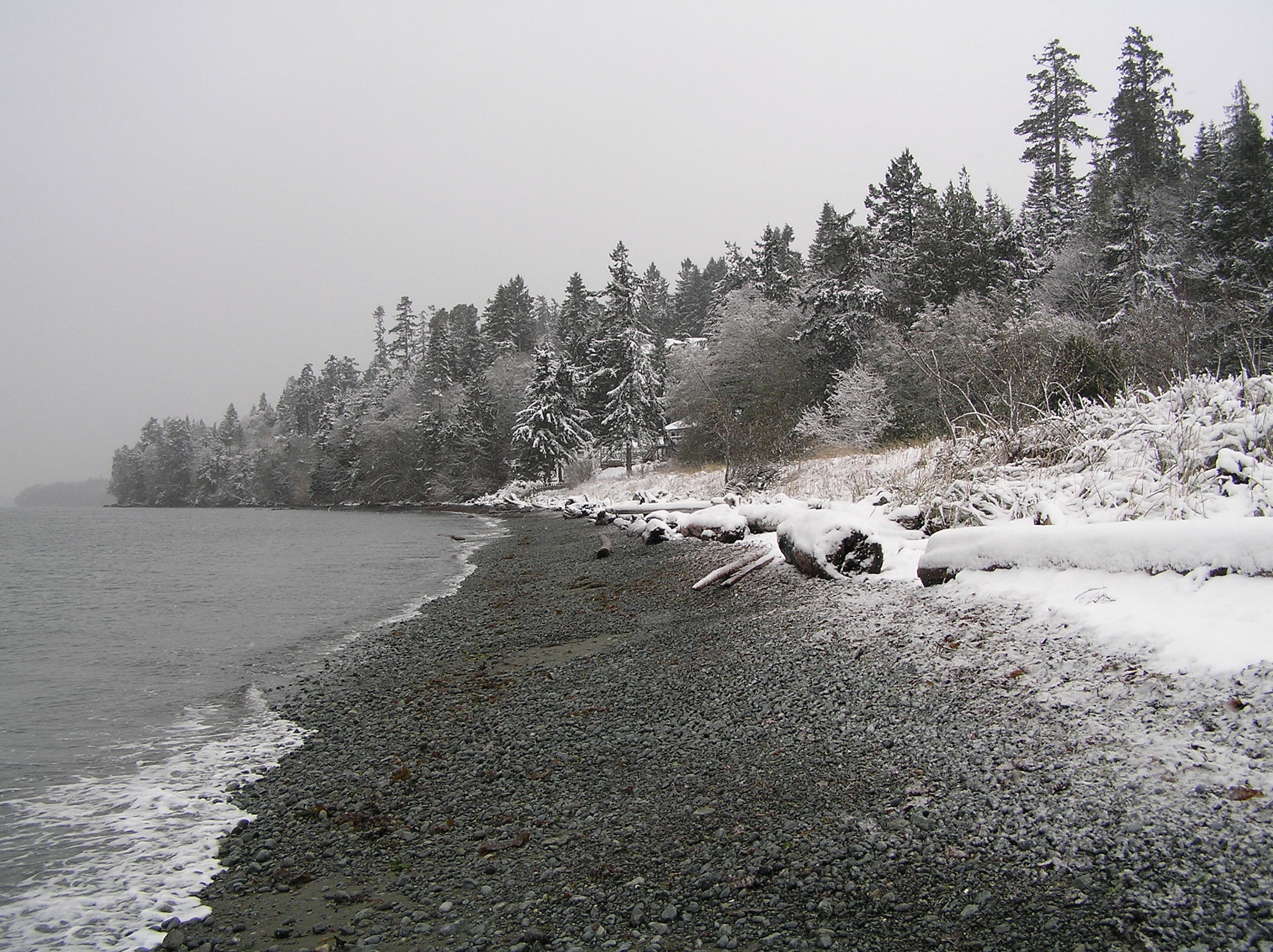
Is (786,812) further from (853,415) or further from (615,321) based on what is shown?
(615,321)

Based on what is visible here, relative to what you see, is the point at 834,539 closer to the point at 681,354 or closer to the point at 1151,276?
the point at 1151,276

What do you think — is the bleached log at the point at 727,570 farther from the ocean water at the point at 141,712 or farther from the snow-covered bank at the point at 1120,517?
the ocean water at the point at 141,712

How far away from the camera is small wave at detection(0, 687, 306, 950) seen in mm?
3164

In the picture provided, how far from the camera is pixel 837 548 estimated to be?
24.3ft

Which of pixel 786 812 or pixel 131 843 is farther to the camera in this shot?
pixel 131 843

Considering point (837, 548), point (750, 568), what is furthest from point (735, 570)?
point (837, 548)

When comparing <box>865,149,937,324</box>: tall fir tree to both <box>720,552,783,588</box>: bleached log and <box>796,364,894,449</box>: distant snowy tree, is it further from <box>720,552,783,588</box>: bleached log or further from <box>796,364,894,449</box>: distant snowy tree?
<box>720,552,783,588</box>: bleached log

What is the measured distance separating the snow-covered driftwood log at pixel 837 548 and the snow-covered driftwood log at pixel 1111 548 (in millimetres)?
1029

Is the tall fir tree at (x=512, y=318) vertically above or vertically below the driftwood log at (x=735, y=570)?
above

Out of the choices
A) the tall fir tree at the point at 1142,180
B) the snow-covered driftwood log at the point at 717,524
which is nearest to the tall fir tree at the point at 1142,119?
the tall fir tree at the point at 1142,180

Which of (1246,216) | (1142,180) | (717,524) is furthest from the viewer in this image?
(1142,180)

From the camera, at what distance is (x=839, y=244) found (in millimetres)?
32062

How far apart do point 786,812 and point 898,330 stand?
29.0 metres

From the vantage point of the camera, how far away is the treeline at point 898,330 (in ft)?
60.7
